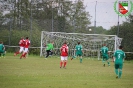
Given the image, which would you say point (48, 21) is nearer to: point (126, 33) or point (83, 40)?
point (83, 40)

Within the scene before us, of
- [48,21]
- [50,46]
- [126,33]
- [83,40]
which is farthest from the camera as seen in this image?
[48,21]

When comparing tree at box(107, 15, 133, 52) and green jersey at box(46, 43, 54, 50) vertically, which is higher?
tree at box(107, 15, 133, 52)

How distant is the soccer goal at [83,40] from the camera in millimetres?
42750

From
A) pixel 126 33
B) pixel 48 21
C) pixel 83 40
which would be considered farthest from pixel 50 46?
pixel 126 33

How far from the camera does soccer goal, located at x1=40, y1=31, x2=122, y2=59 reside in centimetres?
4275

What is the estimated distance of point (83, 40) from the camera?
143ft

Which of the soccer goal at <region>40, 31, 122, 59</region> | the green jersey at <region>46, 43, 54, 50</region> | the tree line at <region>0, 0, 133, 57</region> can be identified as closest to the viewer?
the green jersey at <region>46, 43, 54, 50</region>

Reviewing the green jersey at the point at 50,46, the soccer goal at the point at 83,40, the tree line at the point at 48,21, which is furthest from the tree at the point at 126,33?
the green jersey at the point at 50,46

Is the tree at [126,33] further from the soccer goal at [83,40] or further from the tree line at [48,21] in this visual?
the soccer goal at [83,40]

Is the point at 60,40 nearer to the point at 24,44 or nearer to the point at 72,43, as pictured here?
the point at 72,43

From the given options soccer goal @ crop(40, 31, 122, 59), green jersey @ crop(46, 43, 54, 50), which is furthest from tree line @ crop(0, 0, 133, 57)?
green jersey @ crop(46, 43, 54, 50)

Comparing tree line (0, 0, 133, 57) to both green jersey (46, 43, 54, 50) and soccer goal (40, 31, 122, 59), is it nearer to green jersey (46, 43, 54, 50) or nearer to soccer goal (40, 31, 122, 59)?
soccer goal (40, 31, 122, 59)

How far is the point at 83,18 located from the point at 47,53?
8.82m

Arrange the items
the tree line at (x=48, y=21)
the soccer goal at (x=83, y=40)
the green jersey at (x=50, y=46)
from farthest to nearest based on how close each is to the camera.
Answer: the tree line at (x=48, y=21) < the soccer goal at (x=83, y=40) < the green jersey at (x=50, y=46)
